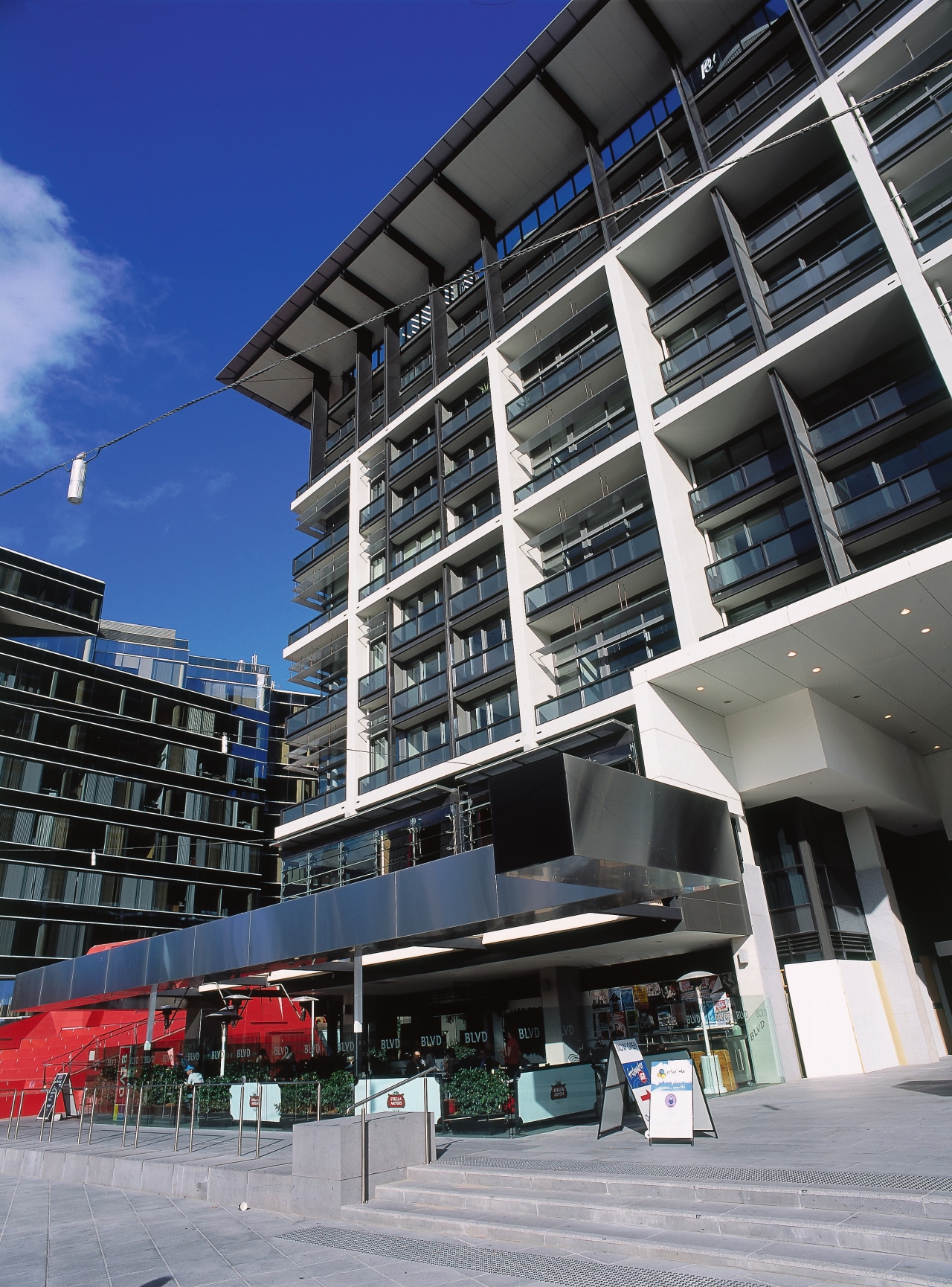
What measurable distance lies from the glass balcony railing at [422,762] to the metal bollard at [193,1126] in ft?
41.3

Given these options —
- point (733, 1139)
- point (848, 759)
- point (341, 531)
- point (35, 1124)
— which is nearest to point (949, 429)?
point (848, 759)

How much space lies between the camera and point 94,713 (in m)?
56.5

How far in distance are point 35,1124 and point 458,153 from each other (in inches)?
1466

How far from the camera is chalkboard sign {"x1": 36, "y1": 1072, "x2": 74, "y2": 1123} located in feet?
79.0

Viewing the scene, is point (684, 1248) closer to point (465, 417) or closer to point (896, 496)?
point (896, 496)

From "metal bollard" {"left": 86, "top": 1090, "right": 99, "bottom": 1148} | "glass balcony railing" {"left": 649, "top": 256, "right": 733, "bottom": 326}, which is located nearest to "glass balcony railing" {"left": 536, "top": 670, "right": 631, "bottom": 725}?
"glass balcony railing" {"left": 649, "top": 256, "right": 733, "bottom": 326}

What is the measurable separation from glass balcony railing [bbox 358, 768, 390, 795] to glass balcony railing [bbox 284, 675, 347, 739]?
4.20 metres

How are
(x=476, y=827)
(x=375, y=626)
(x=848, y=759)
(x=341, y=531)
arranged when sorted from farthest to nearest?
1. (x=341, y=531)
2. (x=375, y=626)
3. (x=476, y=827)
4. (x=848, y=759)

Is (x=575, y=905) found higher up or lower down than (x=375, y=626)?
lower down

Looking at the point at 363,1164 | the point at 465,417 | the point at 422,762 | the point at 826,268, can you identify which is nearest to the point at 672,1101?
the point at 363,1164

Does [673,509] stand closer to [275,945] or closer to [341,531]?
[275,945]

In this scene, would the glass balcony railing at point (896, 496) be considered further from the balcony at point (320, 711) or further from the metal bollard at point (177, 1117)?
the balcony at point (320, 711)

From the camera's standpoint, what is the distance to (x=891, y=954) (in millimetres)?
22953

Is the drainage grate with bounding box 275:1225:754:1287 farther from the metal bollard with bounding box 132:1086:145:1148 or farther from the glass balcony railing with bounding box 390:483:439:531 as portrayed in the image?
the glass balcony railing with bounding box 390:483:439:531
